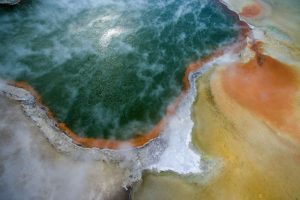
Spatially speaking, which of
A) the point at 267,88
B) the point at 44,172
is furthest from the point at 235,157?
the point at 44,172

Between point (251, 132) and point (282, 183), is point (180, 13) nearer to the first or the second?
point (251, 132)

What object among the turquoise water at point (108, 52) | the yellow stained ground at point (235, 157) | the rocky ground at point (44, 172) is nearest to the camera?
the rocky ground at point (44, 172)

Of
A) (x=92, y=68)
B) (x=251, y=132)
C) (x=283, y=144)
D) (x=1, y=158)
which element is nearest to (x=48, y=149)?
(x=1, y=158)

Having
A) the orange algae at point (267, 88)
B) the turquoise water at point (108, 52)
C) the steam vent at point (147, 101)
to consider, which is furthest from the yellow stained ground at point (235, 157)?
the turquoise water at point (108, 52)

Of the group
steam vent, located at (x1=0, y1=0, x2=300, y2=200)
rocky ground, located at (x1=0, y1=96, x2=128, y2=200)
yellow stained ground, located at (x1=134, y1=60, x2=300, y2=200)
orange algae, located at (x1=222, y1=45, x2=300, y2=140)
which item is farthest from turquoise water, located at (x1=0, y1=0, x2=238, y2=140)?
orange algae, located at (x1=222, y1=45, x2=300, y2=140)

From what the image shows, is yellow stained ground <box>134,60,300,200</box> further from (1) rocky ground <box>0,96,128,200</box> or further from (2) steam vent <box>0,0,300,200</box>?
(1) rocky ground <box>0,96,128,200</box>

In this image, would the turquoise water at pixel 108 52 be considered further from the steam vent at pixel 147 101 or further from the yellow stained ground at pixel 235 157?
the yellow stained ground at pixel 235 157

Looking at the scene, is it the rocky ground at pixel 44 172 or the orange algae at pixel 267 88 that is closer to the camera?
the rocky ground at pixel 44 172
